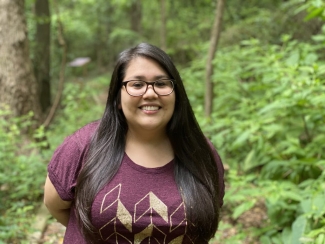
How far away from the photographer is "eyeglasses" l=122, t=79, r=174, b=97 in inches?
79.6

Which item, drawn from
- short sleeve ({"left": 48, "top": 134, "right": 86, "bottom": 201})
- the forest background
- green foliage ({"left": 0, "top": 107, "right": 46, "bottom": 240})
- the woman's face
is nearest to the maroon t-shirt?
short sleeve ({"left": 48, "top": 134, "right": 86, "bottom": 201})

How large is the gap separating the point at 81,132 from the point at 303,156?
2741 mm

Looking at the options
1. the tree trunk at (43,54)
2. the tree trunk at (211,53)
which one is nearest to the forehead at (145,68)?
the tree trunk at (211,53)

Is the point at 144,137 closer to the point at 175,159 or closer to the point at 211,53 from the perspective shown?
the point at 175,159

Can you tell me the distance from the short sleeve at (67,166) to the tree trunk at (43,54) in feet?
31.2

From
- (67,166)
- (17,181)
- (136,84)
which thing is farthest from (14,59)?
(136,84)

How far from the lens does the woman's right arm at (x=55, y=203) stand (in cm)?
219

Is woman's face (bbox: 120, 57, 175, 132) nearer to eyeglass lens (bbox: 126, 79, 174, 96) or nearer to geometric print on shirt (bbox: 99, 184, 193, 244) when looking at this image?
eyeglass lens (bbox: 126, 79, 174, 96)

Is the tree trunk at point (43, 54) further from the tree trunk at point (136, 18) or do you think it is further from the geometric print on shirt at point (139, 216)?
the geometric print on shirt at point (139, 216)

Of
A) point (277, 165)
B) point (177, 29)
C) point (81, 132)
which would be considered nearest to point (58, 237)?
point (81, 132)

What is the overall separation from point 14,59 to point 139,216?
14.9 ft

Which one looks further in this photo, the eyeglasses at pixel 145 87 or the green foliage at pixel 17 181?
the green foliage at pixel 17 181

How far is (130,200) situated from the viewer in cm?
197

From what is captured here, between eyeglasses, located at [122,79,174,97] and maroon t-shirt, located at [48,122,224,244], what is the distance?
14.6 inches
